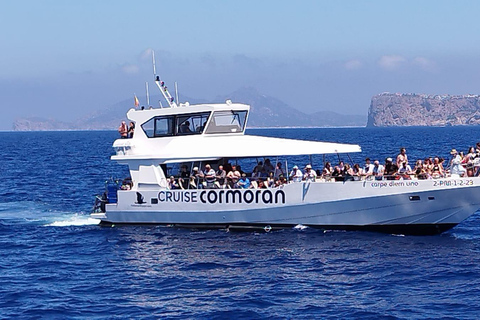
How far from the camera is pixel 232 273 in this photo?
21.4 metres

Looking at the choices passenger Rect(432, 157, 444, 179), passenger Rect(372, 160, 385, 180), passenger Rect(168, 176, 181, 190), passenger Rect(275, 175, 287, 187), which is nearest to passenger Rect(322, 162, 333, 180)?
passenger Rect(275, 175, 287, 187)

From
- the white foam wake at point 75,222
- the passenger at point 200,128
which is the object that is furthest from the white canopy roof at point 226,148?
the white foam wake at point 75,222

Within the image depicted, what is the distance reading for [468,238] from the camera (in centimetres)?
2634

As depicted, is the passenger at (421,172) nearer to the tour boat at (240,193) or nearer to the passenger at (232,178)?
the tour boat at (240,193)

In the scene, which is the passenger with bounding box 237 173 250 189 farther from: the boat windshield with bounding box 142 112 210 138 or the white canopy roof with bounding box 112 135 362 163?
the boat windshield with bounding box 142 112 210 138

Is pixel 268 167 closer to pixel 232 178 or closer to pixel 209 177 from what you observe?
pixel 232 178

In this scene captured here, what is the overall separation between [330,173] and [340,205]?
46.5 inches

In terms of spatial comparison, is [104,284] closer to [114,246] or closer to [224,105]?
[114,246]

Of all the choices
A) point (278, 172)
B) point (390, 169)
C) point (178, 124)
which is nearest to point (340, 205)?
point (390, 169)

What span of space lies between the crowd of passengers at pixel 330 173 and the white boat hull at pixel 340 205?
1.14ft

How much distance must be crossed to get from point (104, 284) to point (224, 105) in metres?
10.2

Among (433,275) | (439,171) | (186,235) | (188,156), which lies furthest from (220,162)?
(433,275)

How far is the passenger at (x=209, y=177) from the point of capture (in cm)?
2733

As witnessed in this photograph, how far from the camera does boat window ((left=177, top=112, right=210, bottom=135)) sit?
2838 cm
